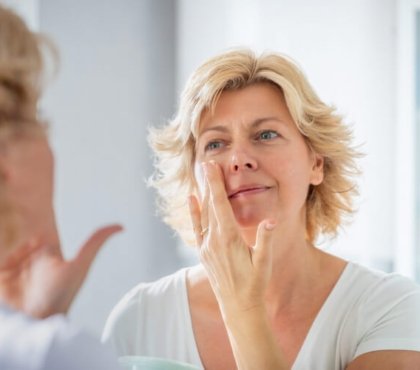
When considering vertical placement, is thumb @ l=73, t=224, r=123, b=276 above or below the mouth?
above

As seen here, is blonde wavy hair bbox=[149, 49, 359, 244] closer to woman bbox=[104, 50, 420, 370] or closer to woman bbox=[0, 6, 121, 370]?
woman bbox=[104, 50, 420, 370]

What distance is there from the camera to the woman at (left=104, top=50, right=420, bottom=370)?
0.70 metres

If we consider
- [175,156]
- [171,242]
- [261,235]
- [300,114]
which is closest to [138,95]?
[171,242]

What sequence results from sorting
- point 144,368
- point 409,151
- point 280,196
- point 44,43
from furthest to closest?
point 409,151 → point 280,196 → point 144,368 → point 44,43

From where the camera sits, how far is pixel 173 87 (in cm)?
134

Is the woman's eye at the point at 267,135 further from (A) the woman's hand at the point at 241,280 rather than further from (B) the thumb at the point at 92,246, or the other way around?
(B) the thumb at the point at 92,246

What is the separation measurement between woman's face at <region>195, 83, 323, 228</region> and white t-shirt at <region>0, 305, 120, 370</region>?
0.40 m

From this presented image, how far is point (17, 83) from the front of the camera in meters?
0.34

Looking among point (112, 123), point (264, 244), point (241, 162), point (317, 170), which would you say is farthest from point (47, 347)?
point (112, 123)

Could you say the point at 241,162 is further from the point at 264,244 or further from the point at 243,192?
the point at 264,244

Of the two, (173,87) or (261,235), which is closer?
(261,235)

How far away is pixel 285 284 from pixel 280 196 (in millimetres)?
122

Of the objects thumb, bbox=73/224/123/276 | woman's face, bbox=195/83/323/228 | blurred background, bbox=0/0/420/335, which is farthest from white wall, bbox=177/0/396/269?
thumb, bbox=73/224/123/276

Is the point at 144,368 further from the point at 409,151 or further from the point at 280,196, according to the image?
the point at 409,151
